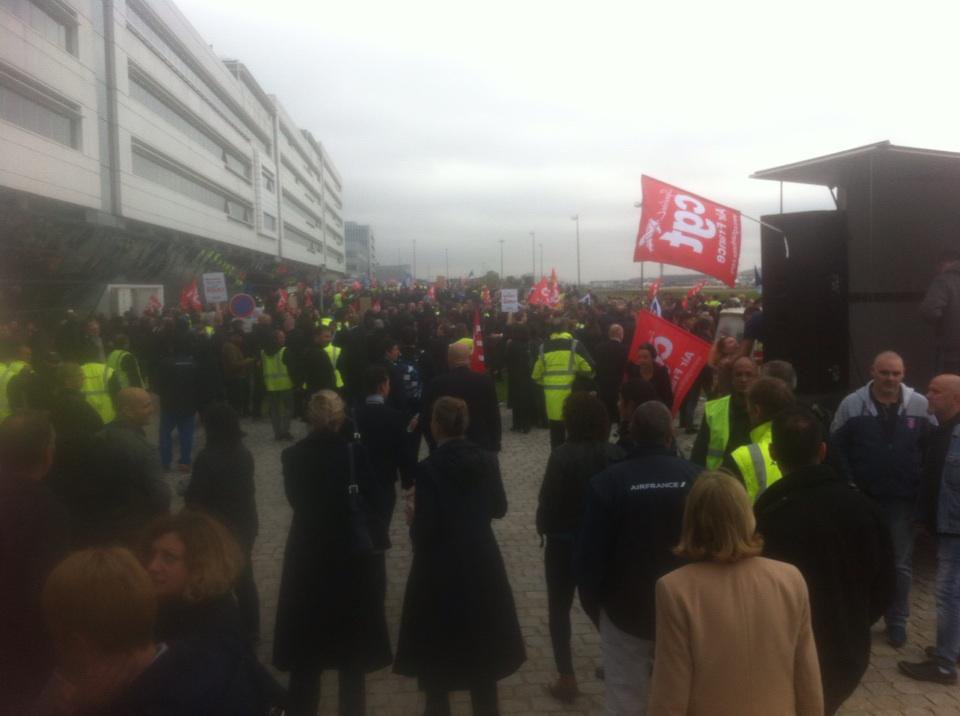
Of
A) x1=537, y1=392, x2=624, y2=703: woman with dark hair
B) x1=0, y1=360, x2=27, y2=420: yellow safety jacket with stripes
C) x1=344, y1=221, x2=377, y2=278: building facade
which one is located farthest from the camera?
x1=344, y1=221, x2=377, y2=278: building facade

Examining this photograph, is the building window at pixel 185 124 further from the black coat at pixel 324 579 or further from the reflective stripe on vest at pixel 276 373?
the black coat at pixel 324 579

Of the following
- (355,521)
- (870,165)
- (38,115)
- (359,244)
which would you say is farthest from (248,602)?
(359,244)

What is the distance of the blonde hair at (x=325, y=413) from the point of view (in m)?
4.47

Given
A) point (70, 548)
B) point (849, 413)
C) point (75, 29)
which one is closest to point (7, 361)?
point (70, 548)

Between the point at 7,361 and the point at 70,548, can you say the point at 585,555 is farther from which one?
the point at 7,361

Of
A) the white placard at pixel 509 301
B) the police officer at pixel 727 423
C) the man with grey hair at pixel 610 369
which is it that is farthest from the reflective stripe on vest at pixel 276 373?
the white placard at pixel 509 301

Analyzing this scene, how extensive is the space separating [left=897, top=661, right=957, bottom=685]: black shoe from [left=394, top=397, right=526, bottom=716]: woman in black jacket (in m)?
2.67

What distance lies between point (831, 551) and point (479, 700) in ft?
6.53

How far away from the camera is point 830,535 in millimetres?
3383

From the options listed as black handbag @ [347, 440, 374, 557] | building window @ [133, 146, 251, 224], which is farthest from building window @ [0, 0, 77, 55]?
black handbag @ [347, 440, 374, 557]

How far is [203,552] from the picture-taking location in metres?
2.95

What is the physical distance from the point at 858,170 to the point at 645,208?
2.52 m

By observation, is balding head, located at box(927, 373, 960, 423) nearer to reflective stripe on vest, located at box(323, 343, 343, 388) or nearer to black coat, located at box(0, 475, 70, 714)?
black coat, located at box(0, 475, 70, 714)

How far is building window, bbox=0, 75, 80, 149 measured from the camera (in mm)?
26266
